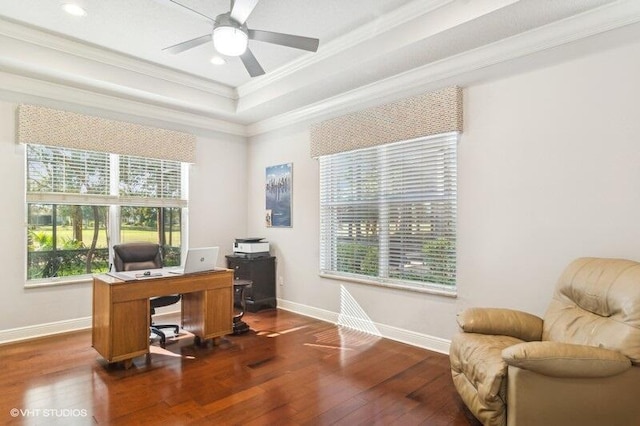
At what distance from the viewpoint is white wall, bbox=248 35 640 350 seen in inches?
101

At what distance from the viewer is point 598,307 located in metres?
2.24

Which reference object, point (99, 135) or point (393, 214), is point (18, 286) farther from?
point (393, 214)

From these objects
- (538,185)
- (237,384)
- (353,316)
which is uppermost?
(538,185)

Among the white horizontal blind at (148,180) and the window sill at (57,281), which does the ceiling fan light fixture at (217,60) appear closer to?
the white horizontal blind at (148,180)

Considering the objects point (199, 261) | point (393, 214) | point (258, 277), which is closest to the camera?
point (199, 261)

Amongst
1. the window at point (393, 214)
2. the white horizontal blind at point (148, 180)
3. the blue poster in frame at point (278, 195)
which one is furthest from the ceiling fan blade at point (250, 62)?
the white horizontal blind at point (148, 180)

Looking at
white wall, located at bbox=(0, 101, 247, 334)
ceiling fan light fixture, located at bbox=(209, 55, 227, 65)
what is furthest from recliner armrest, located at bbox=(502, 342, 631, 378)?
white wall, located at bbox=(0, 101, 247, 334)

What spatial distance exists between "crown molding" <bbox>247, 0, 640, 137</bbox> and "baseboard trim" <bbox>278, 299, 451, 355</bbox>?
8.18 feet

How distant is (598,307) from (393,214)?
2.01 metres

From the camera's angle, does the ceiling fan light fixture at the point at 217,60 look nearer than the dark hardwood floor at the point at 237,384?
No

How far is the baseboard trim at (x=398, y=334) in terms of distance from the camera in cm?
346

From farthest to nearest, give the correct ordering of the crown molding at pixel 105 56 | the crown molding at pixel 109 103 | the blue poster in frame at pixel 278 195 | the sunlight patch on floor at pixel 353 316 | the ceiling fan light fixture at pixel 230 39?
the blue poster in frame at pixel 278 195 < the sunlight patch on floor at pixel 353 316 < the crown molding at pixel 109 103 < the crown molding at pixel 105 56 < the ceiling fan light fixture at pixel 230 39

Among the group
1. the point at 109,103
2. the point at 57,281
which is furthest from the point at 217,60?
the point at 57,281

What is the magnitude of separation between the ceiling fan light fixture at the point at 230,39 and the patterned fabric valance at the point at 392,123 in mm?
1750
